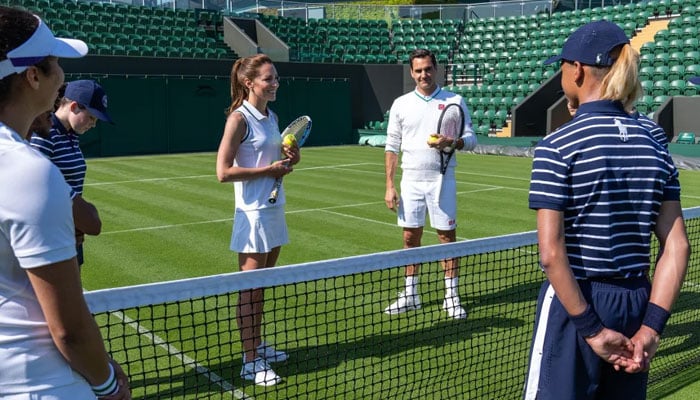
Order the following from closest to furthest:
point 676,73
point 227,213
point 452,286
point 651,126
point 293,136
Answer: point 651,126
point 293,136
point 452,286
point 227,213
point 676,73

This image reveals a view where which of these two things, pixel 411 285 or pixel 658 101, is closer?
pixel 411 285

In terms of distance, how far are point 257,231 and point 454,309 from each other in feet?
7.63

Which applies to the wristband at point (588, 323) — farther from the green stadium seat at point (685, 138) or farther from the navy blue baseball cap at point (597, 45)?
the green stadium seat at point (685, 138)

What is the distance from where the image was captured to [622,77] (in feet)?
8.64

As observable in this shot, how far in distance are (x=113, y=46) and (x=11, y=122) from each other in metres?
25.9

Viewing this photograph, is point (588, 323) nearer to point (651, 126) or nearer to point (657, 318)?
point (657, 318)

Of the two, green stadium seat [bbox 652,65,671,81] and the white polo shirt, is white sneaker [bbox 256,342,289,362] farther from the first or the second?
green stadium seat [bbox 652,65,671,81]

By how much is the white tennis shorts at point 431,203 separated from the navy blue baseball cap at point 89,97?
124 inches

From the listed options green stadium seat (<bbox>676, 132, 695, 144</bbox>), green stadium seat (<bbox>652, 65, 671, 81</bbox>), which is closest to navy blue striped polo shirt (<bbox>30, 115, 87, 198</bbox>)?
green stadium seat (<bbox>676, 132, 695, 144</bbox>)

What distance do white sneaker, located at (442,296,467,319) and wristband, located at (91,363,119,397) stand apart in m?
4.49

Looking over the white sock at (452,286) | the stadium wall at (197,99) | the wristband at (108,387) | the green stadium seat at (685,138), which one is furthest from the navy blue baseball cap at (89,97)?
the stadium wall at (197,99)

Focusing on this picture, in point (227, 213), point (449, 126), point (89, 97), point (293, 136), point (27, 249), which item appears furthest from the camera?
point (227, 213)

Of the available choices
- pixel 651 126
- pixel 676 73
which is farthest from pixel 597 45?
pixel 676 73

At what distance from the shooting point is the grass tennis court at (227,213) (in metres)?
9.04
